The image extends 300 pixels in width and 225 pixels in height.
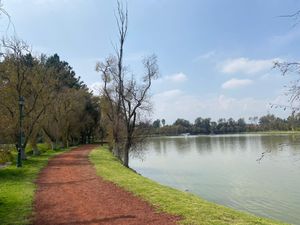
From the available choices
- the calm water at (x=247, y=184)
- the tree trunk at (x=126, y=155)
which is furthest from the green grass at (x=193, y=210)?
the tree trunk at (x=126, y=155)

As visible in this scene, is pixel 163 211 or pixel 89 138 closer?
pixel 163 211

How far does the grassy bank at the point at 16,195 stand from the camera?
30.5 feet

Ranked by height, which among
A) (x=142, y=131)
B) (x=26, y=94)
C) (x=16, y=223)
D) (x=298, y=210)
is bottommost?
(x=298, y=210)

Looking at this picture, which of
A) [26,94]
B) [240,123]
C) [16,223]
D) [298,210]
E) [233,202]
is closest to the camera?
[16,223]

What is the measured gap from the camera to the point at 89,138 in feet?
218

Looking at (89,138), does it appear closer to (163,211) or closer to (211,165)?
(211,165)

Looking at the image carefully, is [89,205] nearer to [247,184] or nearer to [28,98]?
[247,184]

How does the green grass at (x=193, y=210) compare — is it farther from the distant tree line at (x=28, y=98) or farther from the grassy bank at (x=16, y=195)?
the distant tree line at (x=28, y=98)

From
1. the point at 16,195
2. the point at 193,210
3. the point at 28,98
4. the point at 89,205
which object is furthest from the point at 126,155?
the point at 193,210

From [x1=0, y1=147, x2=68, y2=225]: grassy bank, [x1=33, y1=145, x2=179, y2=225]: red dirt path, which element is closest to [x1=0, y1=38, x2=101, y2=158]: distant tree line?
[x1=0, y1=147, x2=68, y2=225]: grassy bank

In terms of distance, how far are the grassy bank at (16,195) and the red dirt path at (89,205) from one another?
0.90ft

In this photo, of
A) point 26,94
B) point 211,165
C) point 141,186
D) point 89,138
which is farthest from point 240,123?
point 141,186

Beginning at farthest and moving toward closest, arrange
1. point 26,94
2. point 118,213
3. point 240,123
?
point 240,123 → point 26,94 → point 118,213

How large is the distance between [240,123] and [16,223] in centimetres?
15380
